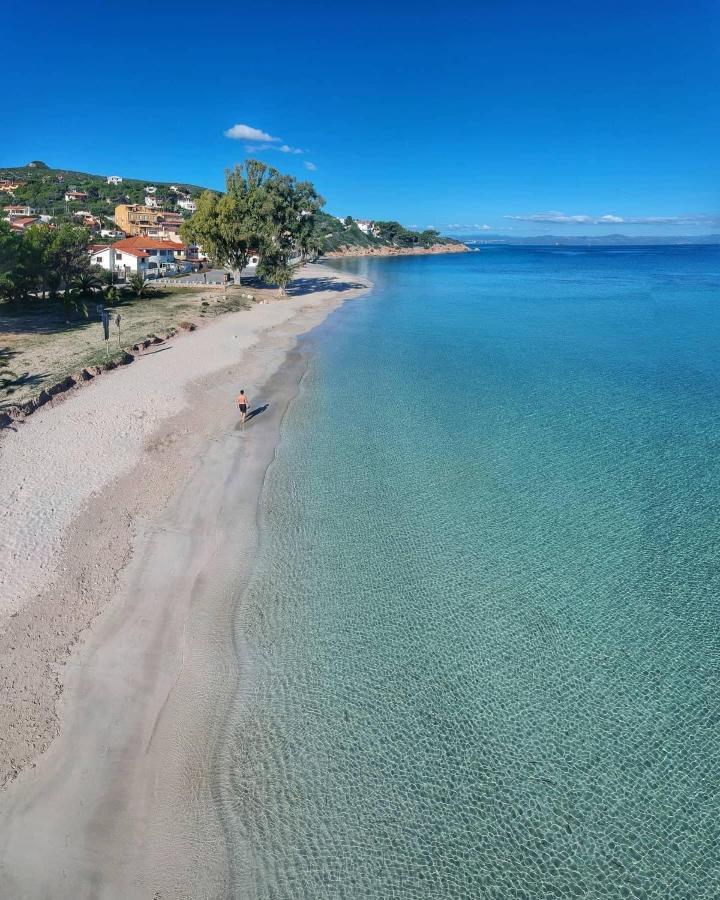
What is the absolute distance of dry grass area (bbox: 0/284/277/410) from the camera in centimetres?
2433

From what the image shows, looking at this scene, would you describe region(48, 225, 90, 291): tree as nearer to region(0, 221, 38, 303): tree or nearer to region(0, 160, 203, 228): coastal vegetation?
region(0, 221, 38, 303): tree

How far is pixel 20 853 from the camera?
7.53m

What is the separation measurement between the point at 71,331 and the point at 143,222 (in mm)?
94723

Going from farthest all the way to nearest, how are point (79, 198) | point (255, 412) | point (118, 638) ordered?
point (79, 198) < point (255, 412) < point (118, 638)

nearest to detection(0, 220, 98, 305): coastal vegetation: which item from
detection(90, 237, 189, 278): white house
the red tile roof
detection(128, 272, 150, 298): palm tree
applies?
detection(128, 272, 150, 298): palm tree

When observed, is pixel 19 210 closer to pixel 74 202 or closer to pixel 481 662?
pixel 74 202

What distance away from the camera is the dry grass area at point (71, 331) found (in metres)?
24.3

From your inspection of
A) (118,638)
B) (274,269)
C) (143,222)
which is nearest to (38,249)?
(274,269)

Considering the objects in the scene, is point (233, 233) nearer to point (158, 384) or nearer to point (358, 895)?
point (158, 384)

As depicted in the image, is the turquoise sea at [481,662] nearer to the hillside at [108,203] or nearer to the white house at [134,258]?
the white house at [134,258]

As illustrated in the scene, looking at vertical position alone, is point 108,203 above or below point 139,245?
above

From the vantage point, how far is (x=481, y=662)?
36.9 ft

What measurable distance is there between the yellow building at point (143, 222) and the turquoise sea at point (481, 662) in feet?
331

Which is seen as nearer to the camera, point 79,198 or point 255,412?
point 255,412
